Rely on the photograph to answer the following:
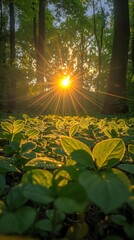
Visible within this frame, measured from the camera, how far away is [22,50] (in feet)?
89.4

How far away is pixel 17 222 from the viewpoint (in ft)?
1.22

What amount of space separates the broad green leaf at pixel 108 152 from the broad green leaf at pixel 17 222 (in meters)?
0.21

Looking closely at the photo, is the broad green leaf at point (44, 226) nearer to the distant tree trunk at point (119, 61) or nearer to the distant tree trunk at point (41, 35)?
the distant tree trunk at point (119, 61)

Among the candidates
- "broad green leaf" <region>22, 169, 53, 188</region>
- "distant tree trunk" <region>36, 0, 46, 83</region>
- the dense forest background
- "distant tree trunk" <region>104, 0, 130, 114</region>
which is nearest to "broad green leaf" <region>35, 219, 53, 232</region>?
"broad green leaf" <region>22, 169, 53, 188</region>

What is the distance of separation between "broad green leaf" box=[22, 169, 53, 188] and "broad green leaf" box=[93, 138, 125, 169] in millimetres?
123

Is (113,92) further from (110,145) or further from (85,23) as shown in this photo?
(85,23)

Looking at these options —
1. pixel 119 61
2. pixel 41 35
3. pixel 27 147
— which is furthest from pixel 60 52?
pixel 27 147

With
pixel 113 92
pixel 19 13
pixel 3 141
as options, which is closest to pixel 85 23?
pixel 19 13

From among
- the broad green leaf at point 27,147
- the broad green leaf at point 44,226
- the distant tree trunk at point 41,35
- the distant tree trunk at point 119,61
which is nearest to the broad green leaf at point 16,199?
the broad green leaf at point 44,226

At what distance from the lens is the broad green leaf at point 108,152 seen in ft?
1.79

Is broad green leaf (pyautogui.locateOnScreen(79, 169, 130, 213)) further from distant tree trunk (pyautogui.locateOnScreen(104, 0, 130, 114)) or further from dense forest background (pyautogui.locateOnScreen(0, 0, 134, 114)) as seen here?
distant tree trunk (pyautogui.locateOnScreen(104, 0, 130, 114))

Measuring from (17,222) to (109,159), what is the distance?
0.83 feet

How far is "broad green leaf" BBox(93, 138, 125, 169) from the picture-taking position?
545 millimetres

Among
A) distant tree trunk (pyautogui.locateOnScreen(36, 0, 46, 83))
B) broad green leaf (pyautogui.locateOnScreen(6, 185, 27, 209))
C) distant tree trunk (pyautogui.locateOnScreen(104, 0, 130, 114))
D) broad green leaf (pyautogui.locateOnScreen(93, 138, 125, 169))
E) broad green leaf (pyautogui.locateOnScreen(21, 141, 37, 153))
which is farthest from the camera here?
distant tree trunk (pyautogui.locateOnScreen(36, 0, 46, 83))
